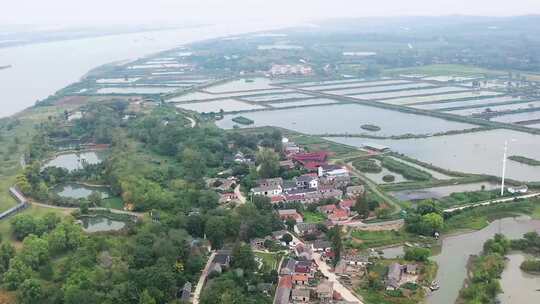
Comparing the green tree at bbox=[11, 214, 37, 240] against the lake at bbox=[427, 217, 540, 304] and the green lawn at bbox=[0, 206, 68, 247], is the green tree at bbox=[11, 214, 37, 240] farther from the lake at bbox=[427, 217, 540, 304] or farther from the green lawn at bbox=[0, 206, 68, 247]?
the lake at bbox=[427, 217, 540, 304]

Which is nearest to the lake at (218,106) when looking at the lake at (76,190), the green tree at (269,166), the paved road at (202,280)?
the green tree at (269,166)

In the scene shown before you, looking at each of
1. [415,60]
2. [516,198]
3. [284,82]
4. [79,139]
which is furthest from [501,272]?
[415,60]

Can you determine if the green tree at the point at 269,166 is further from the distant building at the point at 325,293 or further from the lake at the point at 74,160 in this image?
the distant building at the point at 325,293

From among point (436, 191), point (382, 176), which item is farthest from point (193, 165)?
point (436, 191)

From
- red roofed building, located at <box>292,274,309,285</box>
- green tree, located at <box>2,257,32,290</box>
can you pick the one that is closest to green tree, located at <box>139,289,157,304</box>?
green tree, located at <box>2,257,32,290</box>

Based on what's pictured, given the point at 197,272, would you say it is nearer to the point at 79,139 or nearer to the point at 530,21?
the point at 79,139

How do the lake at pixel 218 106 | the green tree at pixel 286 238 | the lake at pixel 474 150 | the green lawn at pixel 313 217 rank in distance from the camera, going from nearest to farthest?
the green tree at pixel 286 238 < the green lawn at pixel 313 217 < the lake at pixel 474 150 < the lake at pixel 218 106
